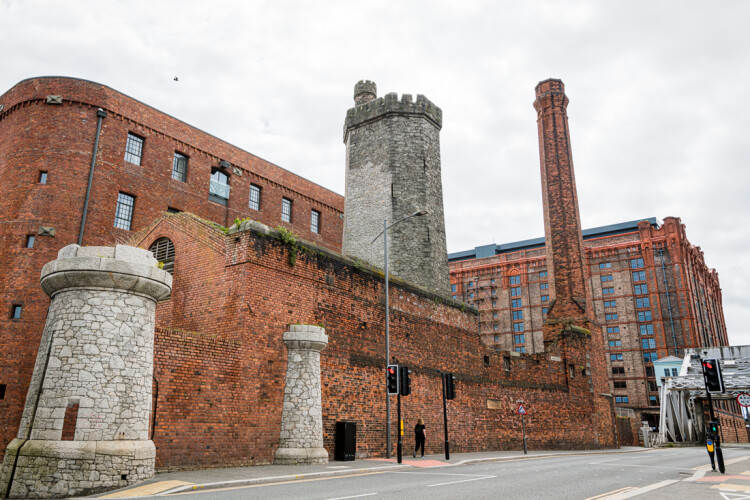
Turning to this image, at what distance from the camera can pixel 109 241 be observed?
23250 millimetres

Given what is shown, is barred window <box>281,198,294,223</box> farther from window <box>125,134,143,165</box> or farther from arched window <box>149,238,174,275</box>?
arched window <box>149,238,174,275</box>

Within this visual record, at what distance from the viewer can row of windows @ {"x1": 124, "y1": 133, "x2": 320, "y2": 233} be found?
24.9 m

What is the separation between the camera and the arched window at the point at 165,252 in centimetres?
1822

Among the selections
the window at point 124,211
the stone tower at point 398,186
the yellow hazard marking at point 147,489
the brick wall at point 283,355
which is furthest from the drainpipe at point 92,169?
the yellow hazard marking at point 147,489

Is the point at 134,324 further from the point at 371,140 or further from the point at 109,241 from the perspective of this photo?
the point at 371,140

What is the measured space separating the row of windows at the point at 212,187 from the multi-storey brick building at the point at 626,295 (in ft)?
153

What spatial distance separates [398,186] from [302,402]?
12899mm

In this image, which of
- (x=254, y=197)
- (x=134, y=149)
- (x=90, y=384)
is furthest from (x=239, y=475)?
(x=254, y=197)

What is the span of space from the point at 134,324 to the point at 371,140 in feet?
59.8

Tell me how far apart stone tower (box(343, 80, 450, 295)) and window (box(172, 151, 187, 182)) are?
8765 mm

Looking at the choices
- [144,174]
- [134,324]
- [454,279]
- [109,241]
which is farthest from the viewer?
[454,279]

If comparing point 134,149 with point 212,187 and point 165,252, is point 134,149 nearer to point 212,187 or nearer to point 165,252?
point 212,187

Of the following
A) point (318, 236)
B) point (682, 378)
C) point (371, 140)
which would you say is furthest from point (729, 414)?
point (371, 140)

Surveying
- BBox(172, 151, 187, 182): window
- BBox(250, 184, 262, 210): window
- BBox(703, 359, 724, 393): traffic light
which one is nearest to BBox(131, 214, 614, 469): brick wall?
BBox(172, 151, 187, 182): window
